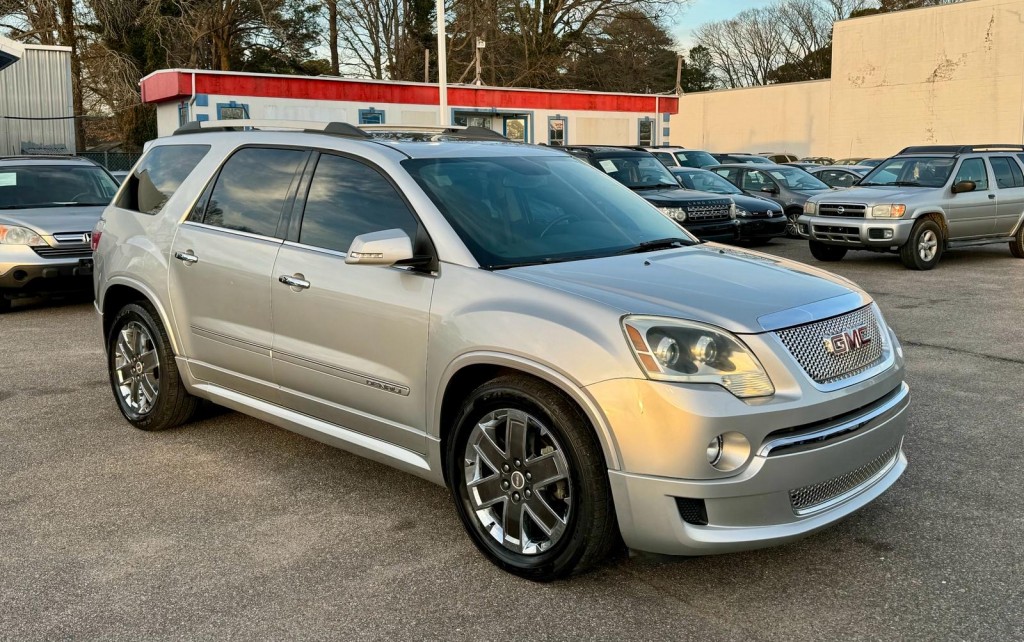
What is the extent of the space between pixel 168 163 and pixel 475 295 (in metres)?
2.82

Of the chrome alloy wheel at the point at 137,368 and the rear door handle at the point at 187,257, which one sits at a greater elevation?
the rear door handle at the point at 187,257

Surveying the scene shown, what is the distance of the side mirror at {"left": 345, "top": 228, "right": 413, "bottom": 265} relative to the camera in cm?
389

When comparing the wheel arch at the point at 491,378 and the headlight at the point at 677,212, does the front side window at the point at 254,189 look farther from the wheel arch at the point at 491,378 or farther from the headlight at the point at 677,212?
the headlight at the point at 677,212

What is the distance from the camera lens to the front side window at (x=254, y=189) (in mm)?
4812

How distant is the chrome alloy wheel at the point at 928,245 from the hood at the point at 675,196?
3.03 m

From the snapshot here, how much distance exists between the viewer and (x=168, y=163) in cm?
570

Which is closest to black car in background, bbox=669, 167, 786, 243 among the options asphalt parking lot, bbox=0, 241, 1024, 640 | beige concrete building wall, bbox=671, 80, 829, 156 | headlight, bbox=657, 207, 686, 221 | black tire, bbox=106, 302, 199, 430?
headlight, bbox=657, 207, 686, 221

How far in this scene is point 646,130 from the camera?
131 feet

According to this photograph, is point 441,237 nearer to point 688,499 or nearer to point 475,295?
point 475,295

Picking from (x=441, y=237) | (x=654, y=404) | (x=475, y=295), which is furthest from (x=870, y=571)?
(x=441, y=237)

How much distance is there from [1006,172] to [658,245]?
12.0 metres

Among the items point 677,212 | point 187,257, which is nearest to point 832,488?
point 187,257

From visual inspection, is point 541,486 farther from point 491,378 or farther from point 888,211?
point 888,211

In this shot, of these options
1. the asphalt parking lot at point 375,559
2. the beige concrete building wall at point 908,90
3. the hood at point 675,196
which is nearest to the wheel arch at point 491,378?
the asphalt parking lot at point 375,559
